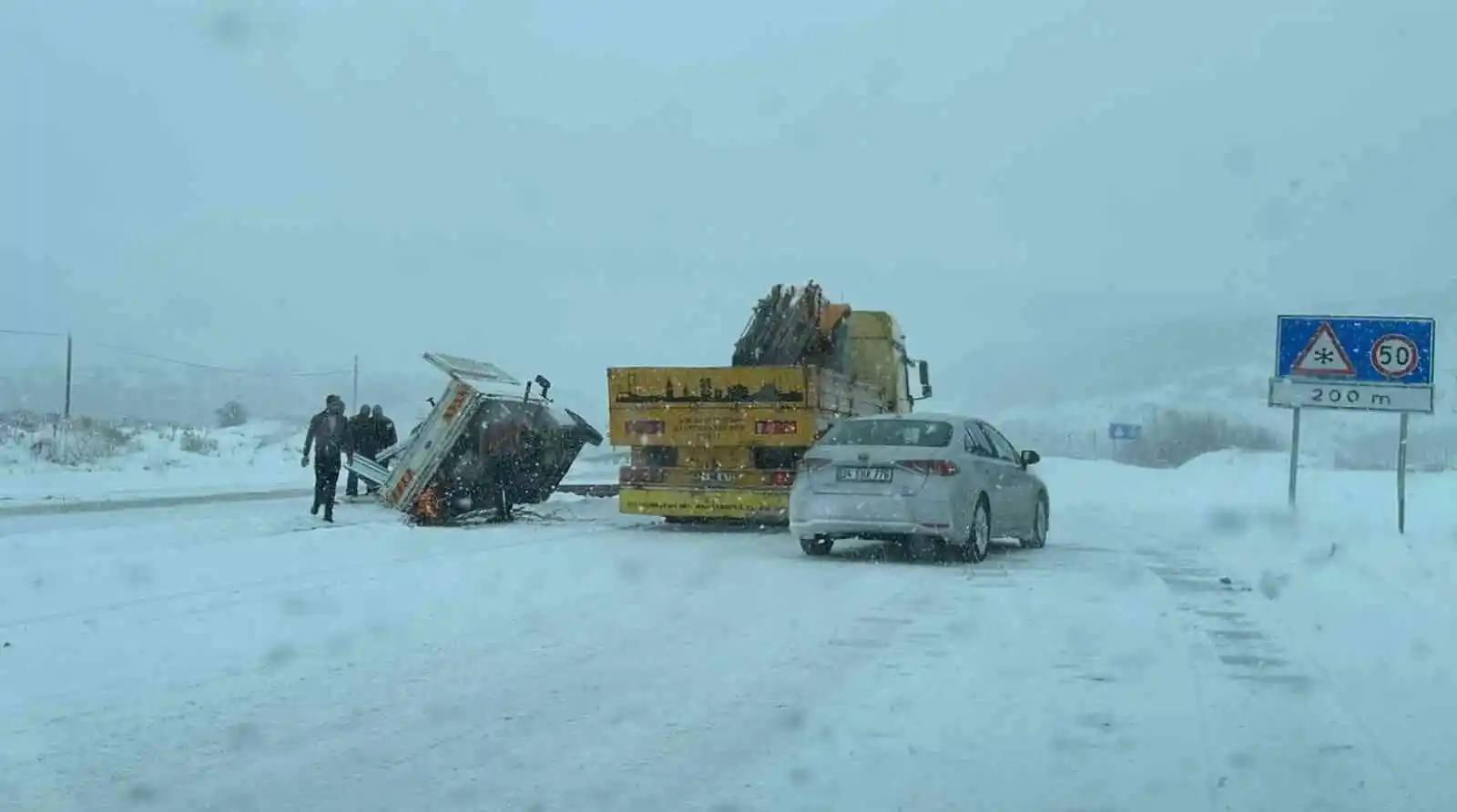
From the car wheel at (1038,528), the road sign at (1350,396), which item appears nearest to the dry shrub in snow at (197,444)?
the car wheel at (1038,528)

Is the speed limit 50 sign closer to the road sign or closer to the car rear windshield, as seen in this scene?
the road sign

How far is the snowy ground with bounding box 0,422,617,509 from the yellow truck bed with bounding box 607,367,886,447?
9.67m

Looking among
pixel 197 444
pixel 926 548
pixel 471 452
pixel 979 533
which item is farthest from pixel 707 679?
pixel 197 444

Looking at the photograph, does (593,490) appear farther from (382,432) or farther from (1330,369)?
(1330,369)

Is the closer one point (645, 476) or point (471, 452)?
point (645, 476)

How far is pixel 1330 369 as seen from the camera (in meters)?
17.8

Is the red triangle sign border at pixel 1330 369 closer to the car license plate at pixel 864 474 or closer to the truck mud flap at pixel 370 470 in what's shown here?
the car license plate at pixel 864 474

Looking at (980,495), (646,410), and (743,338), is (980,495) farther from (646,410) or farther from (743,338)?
(743,338)

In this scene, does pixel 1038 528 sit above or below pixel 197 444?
below

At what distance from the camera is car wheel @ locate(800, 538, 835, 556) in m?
14.7

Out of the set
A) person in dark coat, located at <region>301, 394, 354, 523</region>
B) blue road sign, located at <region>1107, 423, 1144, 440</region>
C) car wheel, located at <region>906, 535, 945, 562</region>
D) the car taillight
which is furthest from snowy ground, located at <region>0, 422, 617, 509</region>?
blue road sign, located at <region>1107, 423, 1144, 440</region>

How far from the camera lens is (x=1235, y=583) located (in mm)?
13102

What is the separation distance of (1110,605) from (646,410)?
737cm

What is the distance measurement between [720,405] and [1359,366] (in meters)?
7.48
